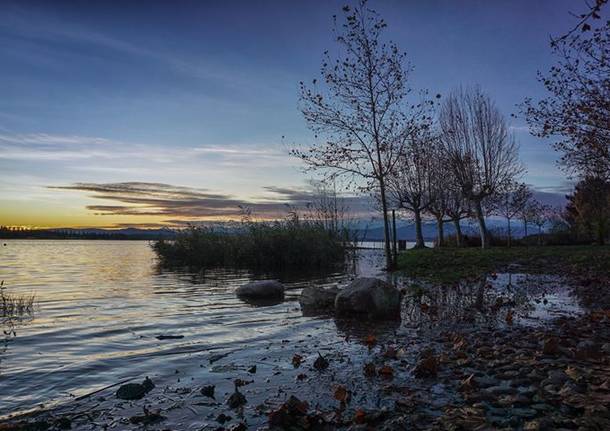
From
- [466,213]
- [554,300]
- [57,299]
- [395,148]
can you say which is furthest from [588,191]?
[57,299]

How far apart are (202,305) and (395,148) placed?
478 inches

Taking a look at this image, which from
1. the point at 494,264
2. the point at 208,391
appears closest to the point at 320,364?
the point at 208,391

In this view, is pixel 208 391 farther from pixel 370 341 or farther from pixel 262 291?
pixel 262 291

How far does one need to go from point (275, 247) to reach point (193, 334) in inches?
775

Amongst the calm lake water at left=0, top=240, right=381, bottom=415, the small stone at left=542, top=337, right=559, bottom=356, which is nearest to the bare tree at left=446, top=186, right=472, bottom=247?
the calm lake water at left=0, top=240, right=381, bottom=415

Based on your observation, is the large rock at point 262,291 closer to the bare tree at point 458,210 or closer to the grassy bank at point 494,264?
the grassy bank at point 494,264

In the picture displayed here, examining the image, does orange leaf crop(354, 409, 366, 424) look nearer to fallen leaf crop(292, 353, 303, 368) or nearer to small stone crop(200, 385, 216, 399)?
small stone crop(200, 385, 216, 399)

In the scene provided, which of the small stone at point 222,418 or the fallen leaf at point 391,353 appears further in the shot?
the fallen leaf at point 391,353

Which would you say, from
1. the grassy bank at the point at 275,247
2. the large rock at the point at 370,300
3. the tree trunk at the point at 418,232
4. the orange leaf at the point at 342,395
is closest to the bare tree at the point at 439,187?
the tree trunk at the point at 418,232

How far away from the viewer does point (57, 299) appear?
49.6ft

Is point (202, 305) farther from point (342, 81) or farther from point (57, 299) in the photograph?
point (342, 81)

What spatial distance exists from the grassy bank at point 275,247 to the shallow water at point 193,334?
12.1m

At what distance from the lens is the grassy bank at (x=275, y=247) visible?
28.9 meters

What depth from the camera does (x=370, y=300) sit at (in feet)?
35.2
